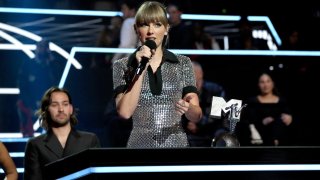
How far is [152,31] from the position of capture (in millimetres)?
3117

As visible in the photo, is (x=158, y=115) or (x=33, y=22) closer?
(x=158, y=115)

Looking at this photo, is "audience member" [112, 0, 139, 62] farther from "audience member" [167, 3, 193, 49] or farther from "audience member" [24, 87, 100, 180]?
"audience member" [24, 87, 100, 180]

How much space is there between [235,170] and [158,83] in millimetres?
792

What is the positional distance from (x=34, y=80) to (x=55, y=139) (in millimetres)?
2134

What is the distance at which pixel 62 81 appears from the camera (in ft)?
23.1

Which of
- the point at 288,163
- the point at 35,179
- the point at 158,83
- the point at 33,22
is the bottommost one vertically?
the point at 35,179

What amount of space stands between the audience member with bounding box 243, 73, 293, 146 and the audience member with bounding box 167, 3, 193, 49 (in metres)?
0.87

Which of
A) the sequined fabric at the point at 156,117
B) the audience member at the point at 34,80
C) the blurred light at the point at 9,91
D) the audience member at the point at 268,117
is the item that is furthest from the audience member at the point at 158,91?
the blurred light at the point at 9,91

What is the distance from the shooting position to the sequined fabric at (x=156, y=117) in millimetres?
3189

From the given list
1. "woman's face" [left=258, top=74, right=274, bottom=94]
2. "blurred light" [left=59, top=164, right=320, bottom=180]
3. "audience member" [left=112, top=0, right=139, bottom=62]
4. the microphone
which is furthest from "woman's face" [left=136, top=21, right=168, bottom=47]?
"audience member" [left=112, top=0, right=139, bottom=62]

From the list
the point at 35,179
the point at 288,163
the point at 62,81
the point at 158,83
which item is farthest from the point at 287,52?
the point at 288,163

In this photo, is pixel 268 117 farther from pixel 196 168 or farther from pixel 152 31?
pixel 196 168

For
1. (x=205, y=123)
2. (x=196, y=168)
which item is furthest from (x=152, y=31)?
(x=205, y=123)

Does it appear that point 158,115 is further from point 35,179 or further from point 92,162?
point 35,179
